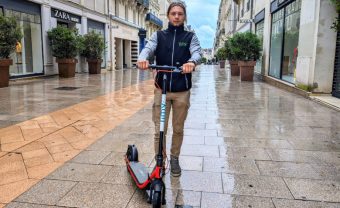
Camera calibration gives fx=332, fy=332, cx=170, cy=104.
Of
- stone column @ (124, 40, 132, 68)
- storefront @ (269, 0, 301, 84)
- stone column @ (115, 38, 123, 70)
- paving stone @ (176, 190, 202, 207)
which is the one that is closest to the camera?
paving stone @ (176, 190, 202, 207)

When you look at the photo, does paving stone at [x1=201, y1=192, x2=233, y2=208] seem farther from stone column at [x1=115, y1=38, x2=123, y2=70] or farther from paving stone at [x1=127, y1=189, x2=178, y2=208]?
stone column at [x1=115, y1=38, x2=123, y2=70]

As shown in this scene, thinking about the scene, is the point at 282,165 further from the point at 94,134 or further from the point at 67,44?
the point at 67,44

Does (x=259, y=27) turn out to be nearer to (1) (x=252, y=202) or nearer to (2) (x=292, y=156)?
(2) (x=292, y=156)

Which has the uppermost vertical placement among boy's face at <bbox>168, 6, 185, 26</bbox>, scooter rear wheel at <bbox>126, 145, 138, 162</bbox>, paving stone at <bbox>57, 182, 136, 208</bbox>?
boy's face at <bbox>168, 6, 185, 26</bbox>

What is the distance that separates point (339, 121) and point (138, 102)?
15.5 feet

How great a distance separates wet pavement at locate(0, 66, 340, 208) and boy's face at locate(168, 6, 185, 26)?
63.8 inches

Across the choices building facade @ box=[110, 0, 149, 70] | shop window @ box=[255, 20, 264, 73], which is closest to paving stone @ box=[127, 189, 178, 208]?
shop window @ box=[255, 20, 264, 73]

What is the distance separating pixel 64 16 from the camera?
1769 cm

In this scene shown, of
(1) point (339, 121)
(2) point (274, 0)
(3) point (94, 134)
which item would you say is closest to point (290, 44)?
(2) point (274, 0)

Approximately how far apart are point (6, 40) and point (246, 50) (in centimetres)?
980

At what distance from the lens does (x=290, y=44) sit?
12766 millimetres

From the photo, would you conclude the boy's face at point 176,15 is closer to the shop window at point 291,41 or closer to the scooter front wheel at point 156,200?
the scooter front wheel at point 156,200

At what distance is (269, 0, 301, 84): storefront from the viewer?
39.1 ft

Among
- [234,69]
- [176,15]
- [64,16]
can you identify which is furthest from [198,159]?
[234,69]
